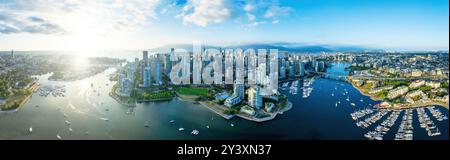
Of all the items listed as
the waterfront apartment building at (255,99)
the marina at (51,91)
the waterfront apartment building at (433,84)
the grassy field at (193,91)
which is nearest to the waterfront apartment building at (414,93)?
the waterfront apartment building at (433,84)

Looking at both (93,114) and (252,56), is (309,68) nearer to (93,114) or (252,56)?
(252,56)

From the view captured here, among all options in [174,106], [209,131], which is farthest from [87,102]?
[209,131]

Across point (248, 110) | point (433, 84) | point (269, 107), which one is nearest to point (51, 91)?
point (248, 110)

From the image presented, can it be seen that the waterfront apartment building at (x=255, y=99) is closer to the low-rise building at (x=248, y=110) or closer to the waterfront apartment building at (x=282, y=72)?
the low-rise building at (x=248, y=110)

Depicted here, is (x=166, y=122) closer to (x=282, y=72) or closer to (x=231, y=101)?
(x=231, y=101)

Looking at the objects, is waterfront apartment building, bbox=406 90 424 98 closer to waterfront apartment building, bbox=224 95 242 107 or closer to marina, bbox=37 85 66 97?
waterfront apartment building, bbox=224 95 242 107

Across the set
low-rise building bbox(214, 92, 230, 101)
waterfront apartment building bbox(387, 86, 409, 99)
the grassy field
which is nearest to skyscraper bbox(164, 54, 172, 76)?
the grassy field

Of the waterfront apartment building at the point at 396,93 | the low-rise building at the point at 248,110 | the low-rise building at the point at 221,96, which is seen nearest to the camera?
the low-rise building at the point at 248,110

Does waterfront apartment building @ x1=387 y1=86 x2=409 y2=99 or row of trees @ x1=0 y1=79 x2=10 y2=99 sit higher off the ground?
row of trees @ x1=0 y1=79 x2=10 y2=99

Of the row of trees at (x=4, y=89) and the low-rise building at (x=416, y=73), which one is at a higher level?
the low-rise building at (x=416, y=73)
